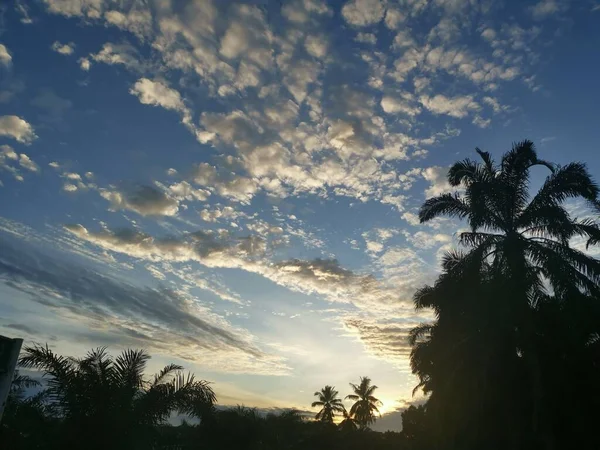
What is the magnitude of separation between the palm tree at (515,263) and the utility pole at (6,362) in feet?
47.1

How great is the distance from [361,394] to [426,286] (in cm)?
4975

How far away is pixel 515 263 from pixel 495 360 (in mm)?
3637

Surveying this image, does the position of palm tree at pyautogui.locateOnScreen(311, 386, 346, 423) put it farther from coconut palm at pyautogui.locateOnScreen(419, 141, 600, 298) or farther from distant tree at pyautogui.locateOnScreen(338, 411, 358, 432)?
coconut palm at pyautogui.locateOnScreen(419, 141, 600, 298)

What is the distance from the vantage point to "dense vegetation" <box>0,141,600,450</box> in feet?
43.5

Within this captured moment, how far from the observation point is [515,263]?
49.4 feet

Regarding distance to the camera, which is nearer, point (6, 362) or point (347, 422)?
point (6, 362)

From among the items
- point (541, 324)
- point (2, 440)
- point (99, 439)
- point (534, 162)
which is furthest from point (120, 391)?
point (534, 162)

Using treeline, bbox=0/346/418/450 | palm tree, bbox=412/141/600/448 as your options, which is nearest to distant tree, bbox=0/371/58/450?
treeline, bbox=0/346/418/450

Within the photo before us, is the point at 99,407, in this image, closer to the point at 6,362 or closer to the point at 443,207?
the point at 6,362

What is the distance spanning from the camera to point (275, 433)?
36.2 meters

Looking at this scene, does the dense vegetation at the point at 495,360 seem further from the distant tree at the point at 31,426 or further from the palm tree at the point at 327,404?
the palm tree at the point at 327,404

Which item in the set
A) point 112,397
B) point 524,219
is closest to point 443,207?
point 524,219

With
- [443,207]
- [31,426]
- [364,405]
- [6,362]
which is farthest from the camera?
[364,405]

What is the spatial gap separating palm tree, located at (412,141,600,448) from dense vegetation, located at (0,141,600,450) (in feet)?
0.13
